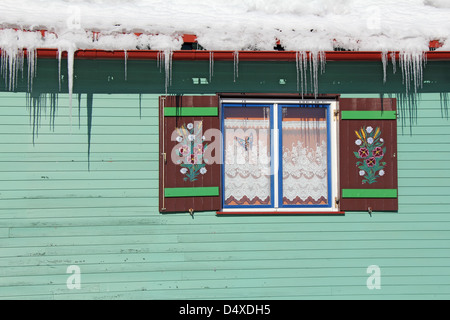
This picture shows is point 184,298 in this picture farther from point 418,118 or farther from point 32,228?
point 418,118

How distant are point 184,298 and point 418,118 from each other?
140 inches

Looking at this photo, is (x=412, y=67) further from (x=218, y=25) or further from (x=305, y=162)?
(x=218, y=25)

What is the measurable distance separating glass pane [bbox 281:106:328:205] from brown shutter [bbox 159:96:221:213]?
86cm

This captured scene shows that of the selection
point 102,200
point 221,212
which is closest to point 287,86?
point 221,212

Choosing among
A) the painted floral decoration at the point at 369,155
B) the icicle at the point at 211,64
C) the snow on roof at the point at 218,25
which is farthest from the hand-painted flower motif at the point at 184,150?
the painted floral decoration at the point at 369,155

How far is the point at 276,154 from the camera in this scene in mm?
4191

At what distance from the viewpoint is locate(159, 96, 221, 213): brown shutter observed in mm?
4027

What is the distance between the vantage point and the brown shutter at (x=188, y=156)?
403 cm

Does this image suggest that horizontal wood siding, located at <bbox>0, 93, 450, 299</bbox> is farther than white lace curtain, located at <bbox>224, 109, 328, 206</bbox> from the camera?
No

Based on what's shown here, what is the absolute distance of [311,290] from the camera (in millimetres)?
4113

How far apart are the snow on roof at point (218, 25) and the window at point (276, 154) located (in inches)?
25.4

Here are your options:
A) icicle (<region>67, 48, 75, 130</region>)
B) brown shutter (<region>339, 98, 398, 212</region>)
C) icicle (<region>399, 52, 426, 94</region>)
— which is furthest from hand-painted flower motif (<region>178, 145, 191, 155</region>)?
icicle (<region>399, 52, 426, 94</region>)

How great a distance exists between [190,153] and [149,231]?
1.03 meters

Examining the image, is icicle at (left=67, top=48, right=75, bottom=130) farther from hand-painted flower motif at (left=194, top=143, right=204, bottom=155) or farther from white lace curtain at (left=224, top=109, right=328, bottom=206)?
white lace curtain at (left=224, top=109, right=328, bottom=206)
